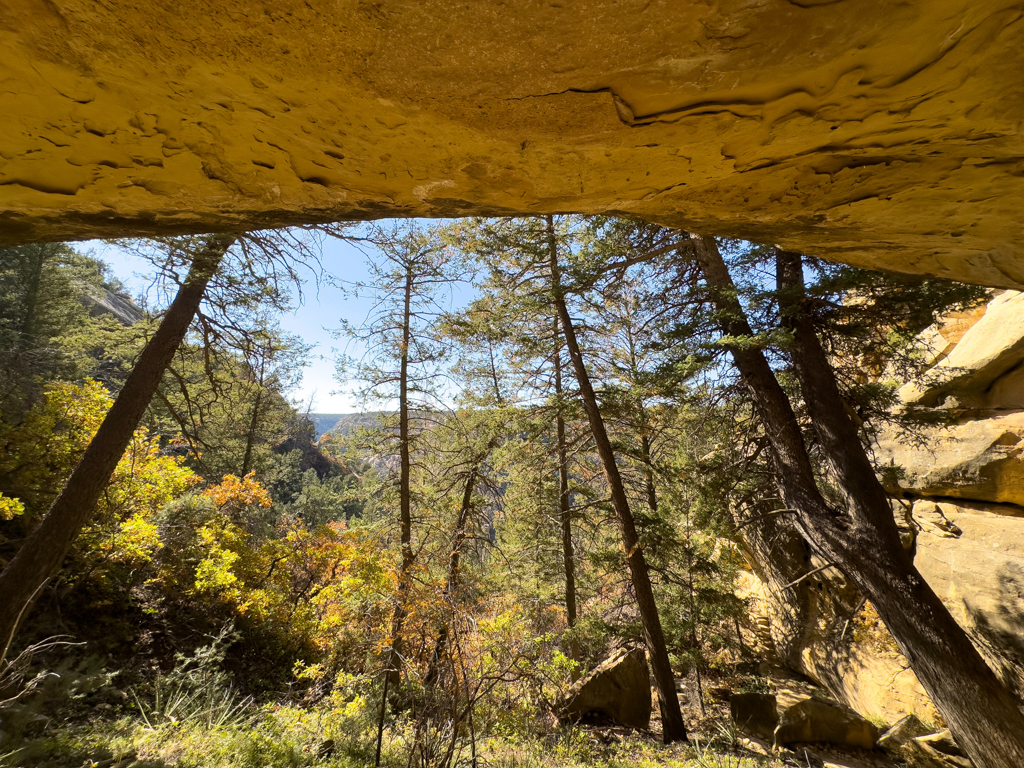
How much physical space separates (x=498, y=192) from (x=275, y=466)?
25.5 metres

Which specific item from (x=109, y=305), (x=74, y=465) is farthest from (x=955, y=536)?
(x=109, y=305)

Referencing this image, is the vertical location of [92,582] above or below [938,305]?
below

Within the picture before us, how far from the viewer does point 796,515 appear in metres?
4.77

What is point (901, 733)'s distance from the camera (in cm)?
620

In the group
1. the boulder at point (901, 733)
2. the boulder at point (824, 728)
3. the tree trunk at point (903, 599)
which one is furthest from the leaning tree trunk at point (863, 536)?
the boulder at point (824, 728)

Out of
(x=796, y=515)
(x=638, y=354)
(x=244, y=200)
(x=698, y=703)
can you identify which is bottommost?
(x=698, y=703)

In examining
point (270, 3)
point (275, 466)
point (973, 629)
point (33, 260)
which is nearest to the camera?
point (270, 3)

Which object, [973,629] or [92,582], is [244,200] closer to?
[92,582]

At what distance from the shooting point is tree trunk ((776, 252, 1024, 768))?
3348 millimetres

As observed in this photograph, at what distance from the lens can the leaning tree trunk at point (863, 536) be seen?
3.38m

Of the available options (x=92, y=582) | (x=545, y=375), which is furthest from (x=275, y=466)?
(x=545, y=375)

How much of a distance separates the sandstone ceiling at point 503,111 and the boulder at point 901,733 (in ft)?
25.8

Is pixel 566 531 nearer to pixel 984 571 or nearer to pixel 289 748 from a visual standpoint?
pixel 289 748

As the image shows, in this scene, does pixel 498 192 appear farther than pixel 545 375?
No
